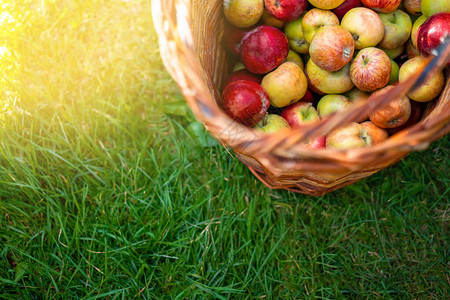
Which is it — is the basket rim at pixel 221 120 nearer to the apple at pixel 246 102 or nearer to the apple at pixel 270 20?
the apple at pixel 246 102

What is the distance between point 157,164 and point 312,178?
90 centimetres

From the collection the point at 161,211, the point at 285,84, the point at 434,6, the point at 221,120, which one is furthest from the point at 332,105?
the point at 161,211

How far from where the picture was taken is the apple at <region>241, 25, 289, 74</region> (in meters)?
1.66

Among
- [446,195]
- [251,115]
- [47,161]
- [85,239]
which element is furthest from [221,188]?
[446,195]

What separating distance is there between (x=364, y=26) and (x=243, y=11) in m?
0.52

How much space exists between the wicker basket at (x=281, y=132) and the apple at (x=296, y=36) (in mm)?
441

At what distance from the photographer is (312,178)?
1446 mm

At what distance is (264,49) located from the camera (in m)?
1.65

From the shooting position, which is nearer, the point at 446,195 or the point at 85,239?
the point at 85,239

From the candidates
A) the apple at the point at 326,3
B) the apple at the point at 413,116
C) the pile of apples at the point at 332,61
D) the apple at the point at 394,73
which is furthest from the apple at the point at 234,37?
the apple at the point at 413,116

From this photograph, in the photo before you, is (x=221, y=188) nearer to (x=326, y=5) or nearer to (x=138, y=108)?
(x=138, y=108)

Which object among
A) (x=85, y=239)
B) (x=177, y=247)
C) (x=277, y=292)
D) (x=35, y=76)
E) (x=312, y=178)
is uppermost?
(x=35, y=76)

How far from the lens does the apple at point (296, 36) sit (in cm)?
179

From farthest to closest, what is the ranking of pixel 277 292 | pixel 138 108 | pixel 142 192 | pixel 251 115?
pixel 138 108
pixel 142 192
pixel 277 292
pixel 251 115
